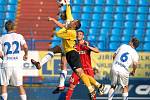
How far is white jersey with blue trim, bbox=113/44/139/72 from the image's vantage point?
1336 cm

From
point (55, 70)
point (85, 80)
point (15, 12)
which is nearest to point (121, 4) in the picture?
point (15, 12)

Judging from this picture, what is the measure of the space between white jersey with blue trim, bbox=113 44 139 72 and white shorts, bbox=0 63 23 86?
2881 mm

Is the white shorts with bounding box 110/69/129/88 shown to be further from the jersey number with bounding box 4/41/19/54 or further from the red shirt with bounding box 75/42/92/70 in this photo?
the jersey number with bounding box 4/41/19/54

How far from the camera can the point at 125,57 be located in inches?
529

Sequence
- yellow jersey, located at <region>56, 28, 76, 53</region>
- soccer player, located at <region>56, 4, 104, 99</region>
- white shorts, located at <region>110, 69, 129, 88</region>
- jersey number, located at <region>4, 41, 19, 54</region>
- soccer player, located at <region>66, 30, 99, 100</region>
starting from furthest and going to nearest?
1. white shorts, located at <region>110, 69, 129, 88</region>
2. soccer player, located at <region>66, 30, 99, 100</region>
3. yellow jersey, located at <region>56, 28, 76, 53</region>
4. soccer player, located at <region>56, 4, 104, 99</region>
5. jersey number, located at <region>4, 41, 19, 54</region>

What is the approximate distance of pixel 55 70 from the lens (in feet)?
55.0

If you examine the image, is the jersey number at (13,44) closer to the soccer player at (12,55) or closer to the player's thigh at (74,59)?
the soccer player at (12,55)

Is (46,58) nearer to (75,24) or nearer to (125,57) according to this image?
(75,24)

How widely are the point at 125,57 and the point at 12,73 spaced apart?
3.21 metres

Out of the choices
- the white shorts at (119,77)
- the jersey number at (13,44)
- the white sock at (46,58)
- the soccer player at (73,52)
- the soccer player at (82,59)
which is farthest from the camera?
the white shorts at (119,77)

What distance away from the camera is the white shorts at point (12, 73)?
39.1ft

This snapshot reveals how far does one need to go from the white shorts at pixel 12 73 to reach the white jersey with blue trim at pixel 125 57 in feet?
9.45

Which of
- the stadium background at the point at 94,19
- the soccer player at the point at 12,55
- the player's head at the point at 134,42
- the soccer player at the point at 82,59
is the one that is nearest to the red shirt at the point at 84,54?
the soccer player at the point at 82,59

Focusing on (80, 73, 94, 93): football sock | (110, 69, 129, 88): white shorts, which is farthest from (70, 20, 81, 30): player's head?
(110, 69, 129, 88): white shorts
